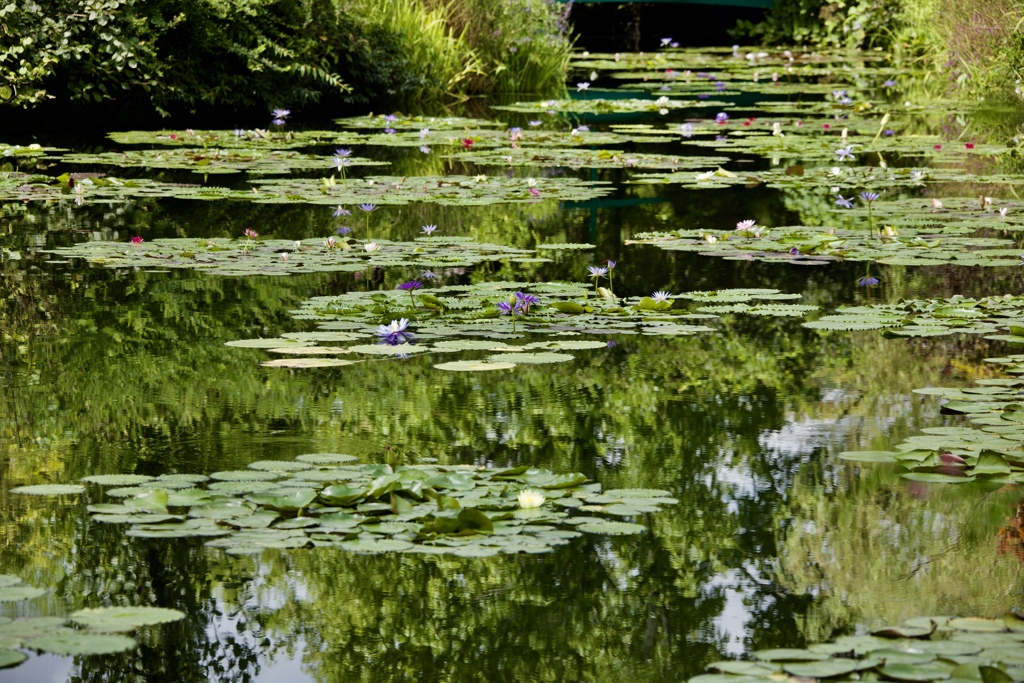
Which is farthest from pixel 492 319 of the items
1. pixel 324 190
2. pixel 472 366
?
pixel 324 190

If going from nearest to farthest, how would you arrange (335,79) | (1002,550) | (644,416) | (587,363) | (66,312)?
1. (1002,550)
2. (644,416)
3. (587,363)
4. (66,312)
5. (335,79)

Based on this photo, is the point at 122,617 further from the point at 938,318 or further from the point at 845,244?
the point at 845,244

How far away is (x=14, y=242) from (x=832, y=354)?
289 cm

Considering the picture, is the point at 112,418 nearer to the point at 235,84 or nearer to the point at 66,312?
the point at 66,312

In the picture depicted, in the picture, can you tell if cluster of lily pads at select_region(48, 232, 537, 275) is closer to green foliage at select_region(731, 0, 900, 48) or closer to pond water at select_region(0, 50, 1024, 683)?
pond water at select_region(0, 50, 1024, 683)

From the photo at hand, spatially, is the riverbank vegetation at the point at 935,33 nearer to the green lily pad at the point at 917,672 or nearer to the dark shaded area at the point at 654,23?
the dark shaded area at the point at 654,23

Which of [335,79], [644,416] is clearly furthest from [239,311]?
[335,79]

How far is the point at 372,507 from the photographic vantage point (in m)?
2.10

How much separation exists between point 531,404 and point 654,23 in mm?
21947

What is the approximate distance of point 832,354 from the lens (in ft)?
10.8

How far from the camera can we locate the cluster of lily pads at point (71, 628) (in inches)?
64.8

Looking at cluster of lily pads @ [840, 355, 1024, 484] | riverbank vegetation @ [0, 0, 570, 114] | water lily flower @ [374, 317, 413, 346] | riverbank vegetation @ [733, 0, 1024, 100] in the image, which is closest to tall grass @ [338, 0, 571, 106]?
riverbank vegetation @ [0, 0, 570, 114]

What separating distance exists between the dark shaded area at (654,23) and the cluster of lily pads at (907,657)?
71.0ft

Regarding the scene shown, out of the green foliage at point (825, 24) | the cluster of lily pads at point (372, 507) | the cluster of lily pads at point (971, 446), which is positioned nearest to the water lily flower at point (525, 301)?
the cluster of lily pads at point (971, 446)
